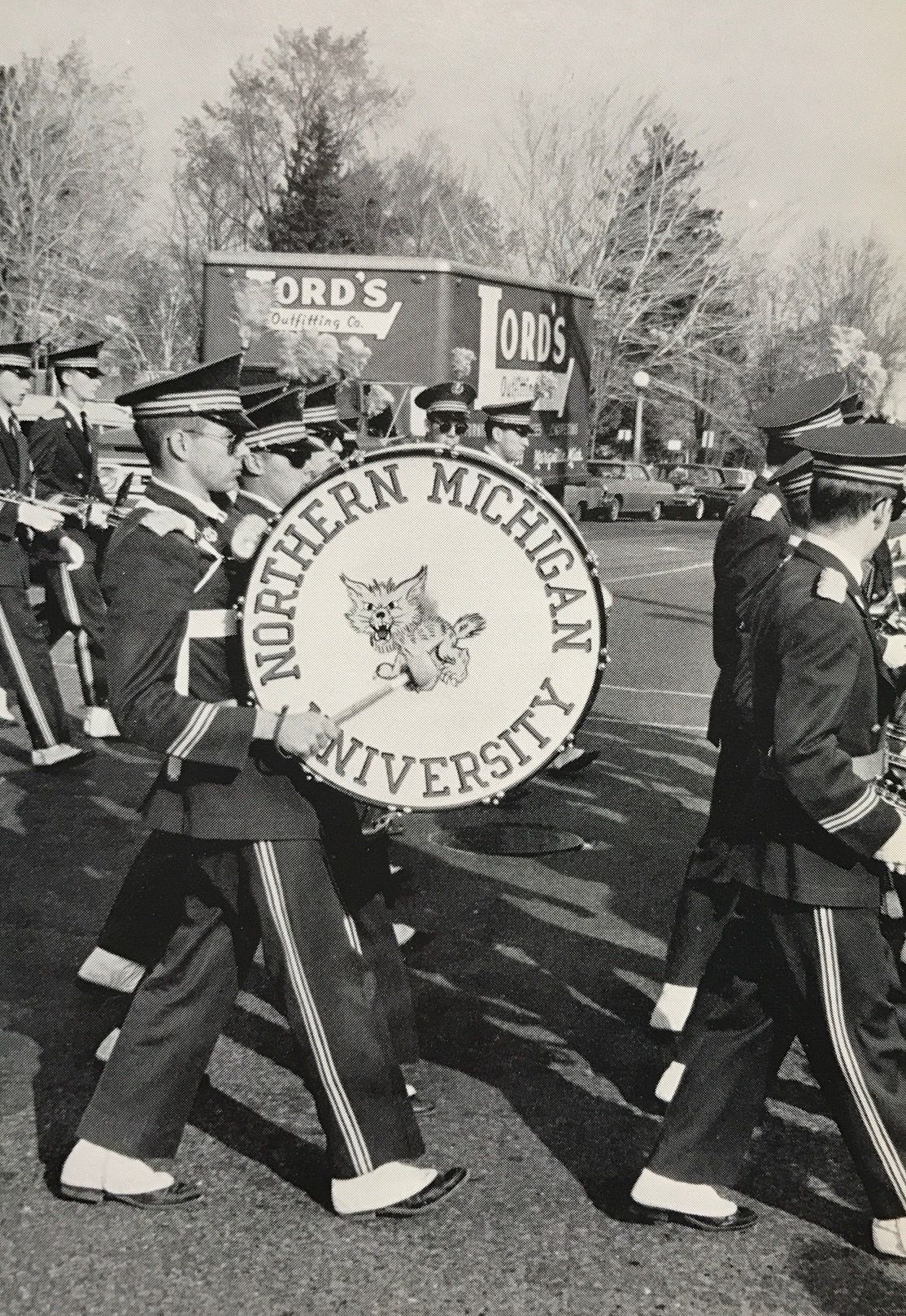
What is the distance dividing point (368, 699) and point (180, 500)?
64 cm

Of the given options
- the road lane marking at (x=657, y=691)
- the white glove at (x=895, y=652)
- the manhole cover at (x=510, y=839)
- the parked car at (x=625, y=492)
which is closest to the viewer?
the white glove at (x=895, y=652)

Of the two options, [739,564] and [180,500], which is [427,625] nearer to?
Result: [180,500]

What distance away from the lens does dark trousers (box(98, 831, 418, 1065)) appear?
4.09 meters

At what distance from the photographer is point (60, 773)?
7.72m

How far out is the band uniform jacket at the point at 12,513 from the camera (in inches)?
303

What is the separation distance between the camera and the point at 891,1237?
329 centimetres

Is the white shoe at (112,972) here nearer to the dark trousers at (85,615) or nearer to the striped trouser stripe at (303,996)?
the striped trouser stripe at (303,996)

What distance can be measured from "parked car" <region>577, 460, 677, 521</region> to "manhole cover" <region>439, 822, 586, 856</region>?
27.2 meters

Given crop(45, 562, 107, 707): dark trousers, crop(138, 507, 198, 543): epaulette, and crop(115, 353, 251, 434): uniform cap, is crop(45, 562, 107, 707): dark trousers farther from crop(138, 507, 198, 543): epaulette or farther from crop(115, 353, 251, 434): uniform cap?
crop(138, 507, 198, 543): epaulette

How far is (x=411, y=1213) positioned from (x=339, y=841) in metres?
0.84

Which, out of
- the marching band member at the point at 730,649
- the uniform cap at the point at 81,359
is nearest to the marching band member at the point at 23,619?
the uniform cap at the point at 81,359

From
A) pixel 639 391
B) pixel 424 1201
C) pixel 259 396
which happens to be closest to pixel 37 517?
pixel 259 396

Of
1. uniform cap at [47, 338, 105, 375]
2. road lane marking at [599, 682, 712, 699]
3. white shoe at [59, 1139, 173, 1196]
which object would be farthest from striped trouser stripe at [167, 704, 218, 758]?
road lane marking at [599, 682, 712, 699]

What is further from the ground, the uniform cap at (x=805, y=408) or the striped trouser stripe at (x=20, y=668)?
the uniform cap at (x=805, y=408)
